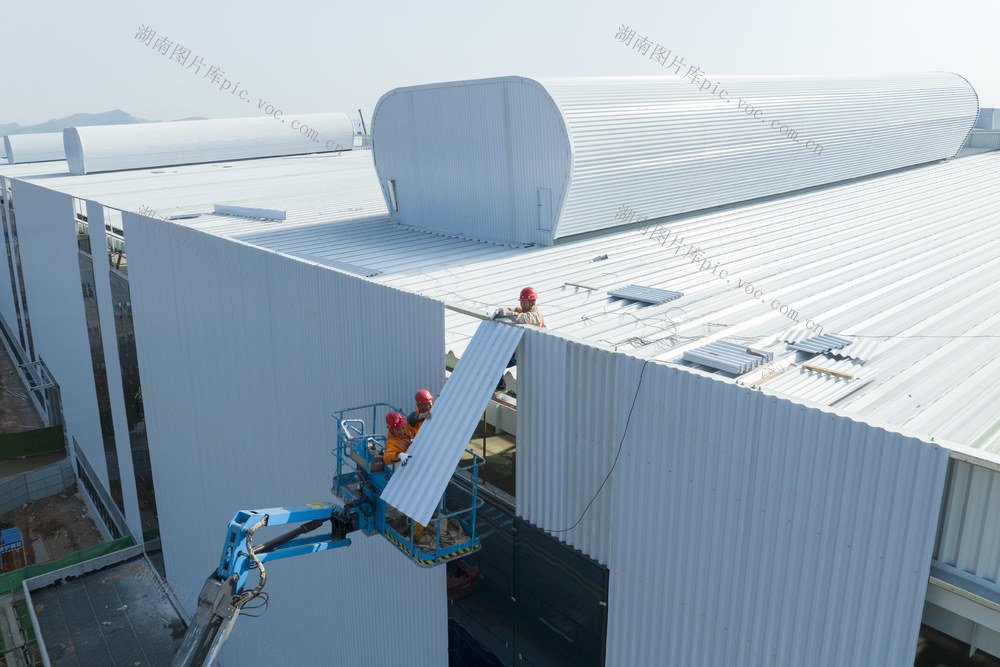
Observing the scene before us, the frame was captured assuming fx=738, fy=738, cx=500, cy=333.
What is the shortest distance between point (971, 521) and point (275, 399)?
10.5 meters

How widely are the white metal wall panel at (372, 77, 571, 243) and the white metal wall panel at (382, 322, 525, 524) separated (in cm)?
684

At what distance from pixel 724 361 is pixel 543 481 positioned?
234 centimetres

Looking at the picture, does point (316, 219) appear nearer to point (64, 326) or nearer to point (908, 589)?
point (64, 326)

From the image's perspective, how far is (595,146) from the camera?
1416cm

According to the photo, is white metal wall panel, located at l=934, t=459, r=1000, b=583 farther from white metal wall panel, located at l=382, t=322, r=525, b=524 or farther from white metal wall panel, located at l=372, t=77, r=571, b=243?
Answer: white metal wall panel, located at l=372, t=77, r=571, b=243

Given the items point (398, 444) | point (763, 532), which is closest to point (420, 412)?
point (398, 444)

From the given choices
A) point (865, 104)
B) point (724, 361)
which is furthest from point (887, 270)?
point (865, 104)

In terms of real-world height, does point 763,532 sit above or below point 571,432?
below

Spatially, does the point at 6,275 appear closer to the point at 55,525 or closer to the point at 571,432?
the point at 55,525

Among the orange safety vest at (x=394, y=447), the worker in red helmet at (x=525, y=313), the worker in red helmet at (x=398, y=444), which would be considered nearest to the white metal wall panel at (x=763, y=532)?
the worker in red helmet at (x=525, y=313)

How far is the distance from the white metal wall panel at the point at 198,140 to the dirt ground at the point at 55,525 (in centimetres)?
1406

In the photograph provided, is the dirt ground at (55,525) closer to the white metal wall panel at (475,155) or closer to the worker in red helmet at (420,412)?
the white metal wall panel at (475,155)

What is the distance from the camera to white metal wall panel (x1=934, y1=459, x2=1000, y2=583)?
4871mm

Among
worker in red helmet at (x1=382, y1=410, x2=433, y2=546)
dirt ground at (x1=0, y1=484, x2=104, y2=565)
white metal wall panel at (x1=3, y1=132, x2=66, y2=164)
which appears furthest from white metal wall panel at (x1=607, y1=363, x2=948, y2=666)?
white metal wall panel at (x1=3, y1=132, x2=66, y2=164)
